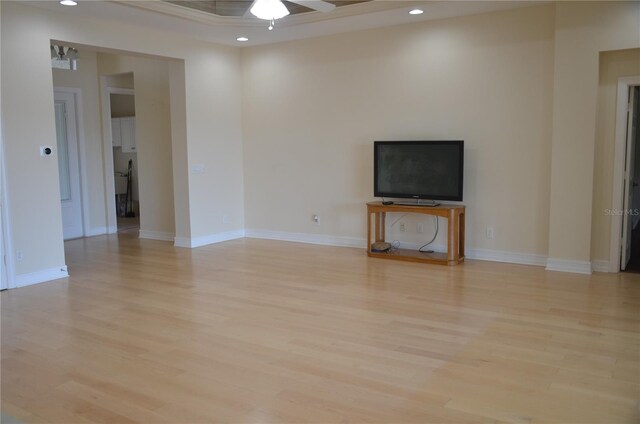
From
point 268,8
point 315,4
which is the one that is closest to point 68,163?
point 315,4

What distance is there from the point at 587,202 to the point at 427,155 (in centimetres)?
180

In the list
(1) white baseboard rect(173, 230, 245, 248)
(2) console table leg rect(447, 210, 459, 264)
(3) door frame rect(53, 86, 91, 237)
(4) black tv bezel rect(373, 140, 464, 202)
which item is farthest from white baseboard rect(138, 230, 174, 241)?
(2) console table leg rect(447, 210, 459, 264)

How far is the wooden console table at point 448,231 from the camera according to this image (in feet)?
20.2

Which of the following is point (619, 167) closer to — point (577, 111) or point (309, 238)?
point (577, 111)

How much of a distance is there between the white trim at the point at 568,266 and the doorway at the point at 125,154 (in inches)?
311

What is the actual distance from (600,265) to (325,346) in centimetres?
362

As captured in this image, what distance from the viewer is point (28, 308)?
4727 mm

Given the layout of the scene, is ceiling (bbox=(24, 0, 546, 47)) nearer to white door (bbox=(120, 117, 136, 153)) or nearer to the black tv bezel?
the black tv bezel

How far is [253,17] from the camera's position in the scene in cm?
617

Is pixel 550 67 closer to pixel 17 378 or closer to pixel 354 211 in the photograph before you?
pixel 354 211

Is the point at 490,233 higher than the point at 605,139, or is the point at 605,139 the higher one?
the point at 605,139

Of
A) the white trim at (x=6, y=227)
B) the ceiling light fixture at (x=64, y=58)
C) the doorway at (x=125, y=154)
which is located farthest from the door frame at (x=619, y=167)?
the doorway at (x=125, y=154)

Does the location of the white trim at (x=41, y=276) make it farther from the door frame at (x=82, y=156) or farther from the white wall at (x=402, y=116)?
the white wall at (x=402, y=116)

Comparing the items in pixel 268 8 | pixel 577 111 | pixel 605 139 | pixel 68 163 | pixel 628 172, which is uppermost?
pixel 268 8
